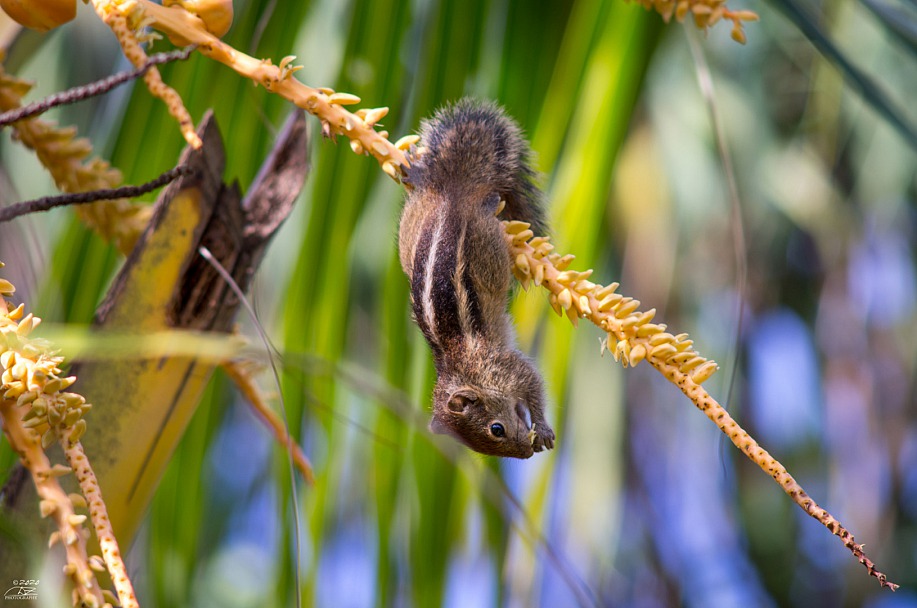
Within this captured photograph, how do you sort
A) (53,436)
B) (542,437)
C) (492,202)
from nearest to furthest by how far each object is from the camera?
(53,436), (492,202), (542,437)

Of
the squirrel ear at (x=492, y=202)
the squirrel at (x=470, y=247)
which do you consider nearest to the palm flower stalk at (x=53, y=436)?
the squirrel at (x=470, y=247)

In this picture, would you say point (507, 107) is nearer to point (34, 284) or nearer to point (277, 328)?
point (277, 328)

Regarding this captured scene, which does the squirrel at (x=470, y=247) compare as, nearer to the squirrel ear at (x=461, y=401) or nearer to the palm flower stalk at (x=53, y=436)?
the squirrel ear at (x=461, y=401)

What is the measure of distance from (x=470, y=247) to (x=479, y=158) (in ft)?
0.56

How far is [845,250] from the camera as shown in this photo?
7.25 ft

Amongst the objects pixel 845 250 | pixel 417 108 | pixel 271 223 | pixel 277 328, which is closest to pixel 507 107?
pixel 417 108

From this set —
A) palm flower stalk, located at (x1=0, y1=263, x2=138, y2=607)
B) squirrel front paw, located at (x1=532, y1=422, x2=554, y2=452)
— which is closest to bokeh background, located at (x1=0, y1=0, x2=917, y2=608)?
squirrel front paw, located at (x1=532, y1=422, x2=554, y2=452)

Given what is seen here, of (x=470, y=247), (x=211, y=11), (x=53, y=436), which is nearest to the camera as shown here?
(x=53, y=436)

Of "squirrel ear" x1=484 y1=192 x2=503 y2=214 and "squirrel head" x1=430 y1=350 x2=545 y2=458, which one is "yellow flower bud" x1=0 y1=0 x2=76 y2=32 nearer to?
"squirrel ear" x1=484 y1=192 x2=503 y2=214

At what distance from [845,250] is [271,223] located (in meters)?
1.68

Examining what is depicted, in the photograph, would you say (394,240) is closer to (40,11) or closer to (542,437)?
(542,437)

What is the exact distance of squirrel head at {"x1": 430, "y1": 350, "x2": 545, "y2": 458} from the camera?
1.04 metres

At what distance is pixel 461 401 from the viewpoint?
113cm
